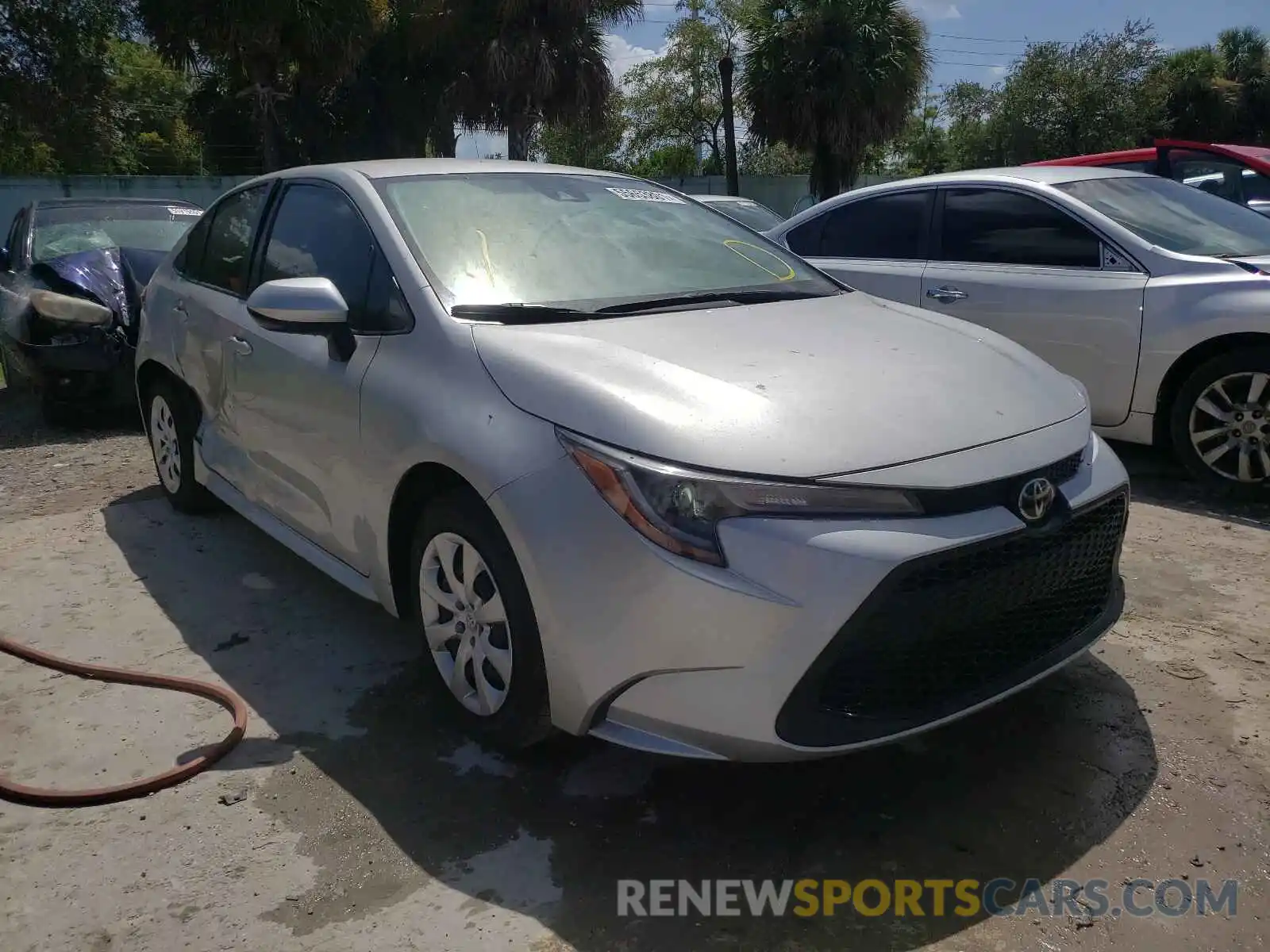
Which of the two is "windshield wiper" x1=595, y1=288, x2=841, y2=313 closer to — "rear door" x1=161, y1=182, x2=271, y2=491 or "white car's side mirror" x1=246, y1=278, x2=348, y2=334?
"white car's side mirror" x1=246, y1=278, x2=348, y2=334

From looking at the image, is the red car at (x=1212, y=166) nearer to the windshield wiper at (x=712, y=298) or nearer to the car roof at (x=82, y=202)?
the windshield wiper at (x=712, y=298)

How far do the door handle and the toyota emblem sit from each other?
342 centimetres

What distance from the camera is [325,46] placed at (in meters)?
17.7

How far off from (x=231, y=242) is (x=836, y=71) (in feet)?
68.7

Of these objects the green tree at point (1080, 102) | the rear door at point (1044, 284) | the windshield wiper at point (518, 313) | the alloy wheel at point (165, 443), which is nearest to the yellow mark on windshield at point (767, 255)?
the windshield wiper at point (518, 313)

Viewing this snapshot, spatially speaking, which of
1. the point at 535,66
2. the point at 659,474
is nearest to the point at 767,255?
the point at 659,474

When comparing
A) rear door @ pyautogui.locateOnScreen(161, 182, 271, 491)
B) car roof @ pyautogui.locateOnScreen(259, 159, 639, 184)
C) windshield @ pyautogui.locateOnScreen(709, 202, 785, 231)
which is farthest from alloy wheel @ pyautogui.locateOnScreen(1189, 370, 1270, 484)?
windshield @ pyautogui.locateOnScreen(709, 202, 785, 231)

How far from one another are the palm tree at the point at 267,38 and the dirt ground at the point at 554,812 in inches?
622

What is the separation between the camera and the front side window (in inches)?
163

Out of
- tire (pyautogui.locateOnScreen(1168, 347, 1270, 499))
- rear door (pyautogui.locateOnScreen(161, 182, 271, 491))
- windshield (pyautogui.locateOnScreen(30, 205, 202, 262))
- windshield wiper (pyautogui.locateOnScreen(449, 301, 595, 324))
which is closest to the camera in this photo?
windshield wiper (pyautogui.locateOnScreen(449, 301, 595, 324))

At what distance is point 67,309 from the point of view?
6.74m

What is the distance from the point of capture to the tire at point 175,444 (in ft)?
15.2

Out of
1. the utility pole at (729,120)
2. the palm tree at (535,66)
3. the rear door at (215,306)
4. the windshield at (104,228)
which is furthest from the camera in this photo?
the utility pole at (729,120)

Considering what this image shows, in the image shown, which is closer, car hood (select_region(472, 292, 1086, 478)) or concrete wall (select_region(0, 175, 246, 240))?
car hood (select_region(472, 292, 1086, 478))
